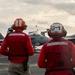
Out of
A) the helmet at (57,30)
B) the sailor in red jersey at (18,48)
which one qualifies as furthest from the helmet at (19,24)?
the helmet at (57,30)

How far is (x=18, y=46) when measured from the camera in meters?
7.34

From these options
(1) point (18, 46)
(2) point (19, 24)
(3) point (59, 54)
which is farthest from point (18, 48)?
(3) point (59, 54)

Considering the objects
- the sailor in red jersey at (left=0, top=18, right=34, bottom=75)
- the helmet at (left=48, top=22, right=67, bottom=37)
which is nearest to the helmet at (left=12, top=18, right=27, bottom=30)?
the sailor in red jersey at (left=0, top=18, right=34, bottom=75)

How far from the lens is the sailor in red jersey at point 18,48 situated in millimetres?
7324

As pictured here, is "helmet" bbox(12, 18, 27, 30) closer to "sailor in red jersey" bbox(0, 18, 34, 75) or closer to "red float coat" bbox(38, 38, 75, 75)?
"sailor in red jersey" bbox(0, 18, 34, 75)

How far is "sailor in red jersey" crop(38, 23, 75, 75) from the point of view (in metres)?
5.86

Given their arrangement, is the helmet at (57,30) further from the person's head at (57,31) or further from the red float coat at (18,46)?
the red float coat at (18,46)

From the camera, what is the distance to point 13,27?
7488 mm

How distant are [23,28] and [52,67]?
182cm

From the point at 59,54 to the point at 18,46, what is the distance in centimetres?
166

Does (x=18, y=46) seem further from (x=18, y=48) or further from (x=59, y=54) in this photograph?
(x=59, y=54)

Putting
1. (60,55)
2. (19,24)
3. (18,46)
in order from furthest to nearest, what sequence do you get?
1. (19,24)
2. (18,46)
3. (60,55)

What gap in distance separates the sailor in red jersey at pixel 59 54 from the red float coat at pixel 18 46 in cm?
139

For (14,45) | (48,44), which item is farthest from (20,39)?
(48,44)
